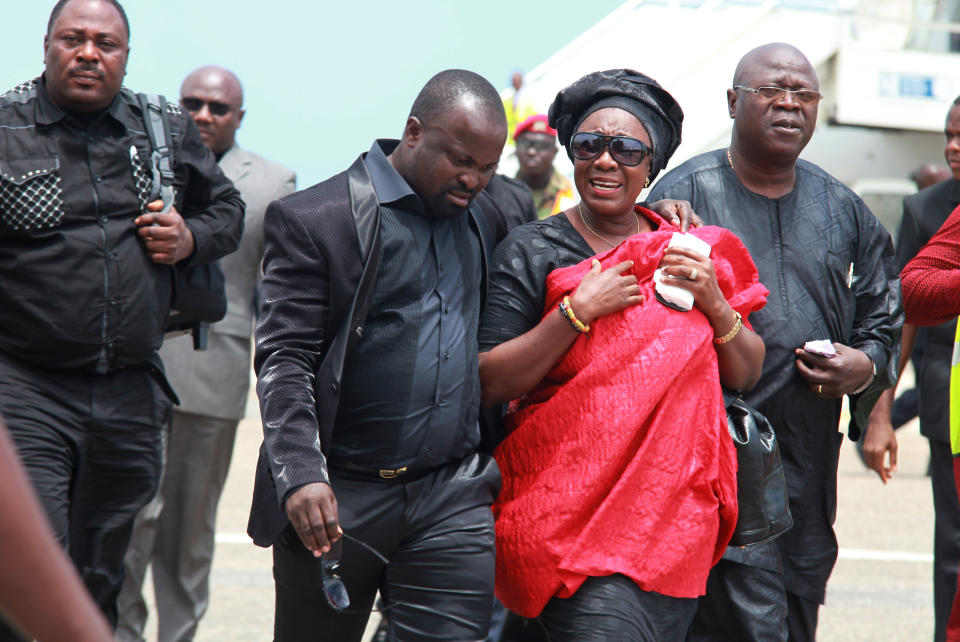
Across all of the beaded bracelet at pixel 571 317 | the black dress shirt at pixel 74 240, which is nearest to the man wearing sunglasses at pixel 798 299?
the beaded bracelet at pixel 571 317

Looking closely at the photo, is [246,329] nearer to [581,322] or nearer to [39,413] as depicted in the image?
[39,413]

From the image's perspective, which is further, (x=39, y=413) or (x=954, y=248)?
(x=954, y=248)

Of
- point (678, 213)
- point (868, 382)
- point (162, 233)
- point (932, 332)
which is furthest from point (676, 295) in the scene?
point (932, 332)

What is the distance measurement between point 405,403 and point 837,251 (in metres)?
1.70

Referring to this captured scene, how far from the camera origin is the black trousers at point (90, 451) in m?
4.22

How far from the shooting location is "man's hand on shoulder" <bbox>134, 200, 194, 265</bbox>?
4.48 metres

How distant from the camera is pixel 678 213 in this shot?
13.3ft

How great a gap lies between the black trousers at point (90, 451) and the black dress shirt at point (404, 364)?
1.21 meters

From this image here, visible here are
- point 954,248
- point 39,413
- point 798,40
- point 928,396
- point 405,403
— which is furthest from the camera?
point 798,40

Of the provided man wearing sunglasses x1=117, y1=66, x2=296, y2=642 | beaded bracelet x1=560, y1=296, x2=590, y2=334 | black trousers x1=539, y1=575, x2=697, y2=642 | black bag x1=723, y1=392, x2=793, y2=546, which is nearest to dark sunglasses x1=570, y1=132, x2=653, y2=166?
beaded bracelet x1=560, y1=296, x2=590, y2=334

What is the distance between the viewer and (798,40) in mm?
16188

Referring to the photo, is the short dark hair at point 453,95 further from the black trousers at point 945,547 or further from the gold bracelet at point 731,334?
the black trousers at point 945,547

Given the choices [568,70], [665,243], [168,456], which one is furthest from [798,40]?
[665,243]

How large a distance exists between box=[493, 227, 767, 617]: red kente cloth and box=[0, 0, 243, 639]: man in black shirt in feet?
5.01
